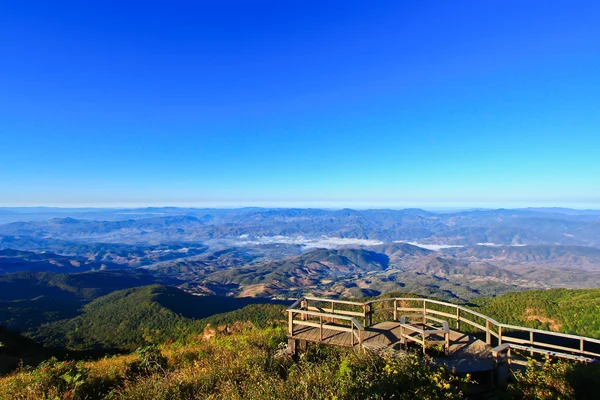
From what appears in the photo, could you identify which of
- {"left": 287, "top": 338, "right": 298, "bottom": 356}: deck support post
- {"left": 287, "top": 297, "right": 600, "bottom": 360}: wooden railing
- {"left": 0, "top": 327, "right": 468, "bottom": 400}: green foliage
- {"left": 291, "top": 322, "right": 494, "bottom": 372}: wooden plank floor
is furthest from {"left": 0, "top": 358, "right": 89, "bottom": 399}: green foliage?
{"left": 291, "top": 322, "right": 494, "bottom": 372}: wooden plank floor

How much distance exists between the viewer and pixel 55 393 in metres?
6.05

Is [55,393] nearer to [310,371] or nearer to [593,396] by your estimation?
[310,371]

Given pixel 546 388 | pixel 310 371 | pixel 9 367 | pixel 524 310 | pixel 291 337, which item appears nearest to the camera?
pixel 546 388

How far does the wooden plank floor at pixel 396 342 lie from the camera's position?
26.1 ft

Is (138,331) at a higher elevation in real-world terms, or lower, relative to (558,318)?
lower

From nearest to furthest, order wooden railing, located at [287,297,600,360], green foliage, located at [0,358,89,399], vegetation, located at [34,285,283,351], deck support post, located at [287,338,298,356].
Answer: green foliage, located at [0,358,89,399] < wooden railing, located at [287,297,600,360] < deck support post, located at [287,338,298,356] < vegetation, located at [34,285,283,351]

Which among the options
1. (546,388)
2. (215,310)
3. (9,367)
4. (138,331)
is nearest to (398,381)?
(546,388)

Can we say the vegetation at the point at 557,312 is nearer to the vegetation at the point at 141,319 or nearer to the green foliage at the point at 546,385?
the green foliage at the point at 546,385

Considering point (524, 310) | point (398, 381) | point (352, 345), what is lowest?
point (524, 310)

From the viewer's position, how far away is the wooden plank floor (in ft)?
26.1

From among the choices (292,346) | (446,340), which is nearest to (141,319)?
(292,346)

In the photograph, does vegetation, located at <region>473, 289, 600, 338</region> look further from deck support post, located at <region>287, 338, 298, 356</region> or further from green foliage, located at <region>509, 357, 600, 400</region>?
deck support post, located at <region>287, 338, 298, 356</region>

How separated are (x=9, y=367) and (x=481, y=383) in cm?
1818

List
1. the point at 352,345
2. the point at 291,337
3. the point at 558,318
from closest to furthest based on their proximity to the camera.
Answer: the point at 352,345 → the point at 291,337 → the point at 558,318
